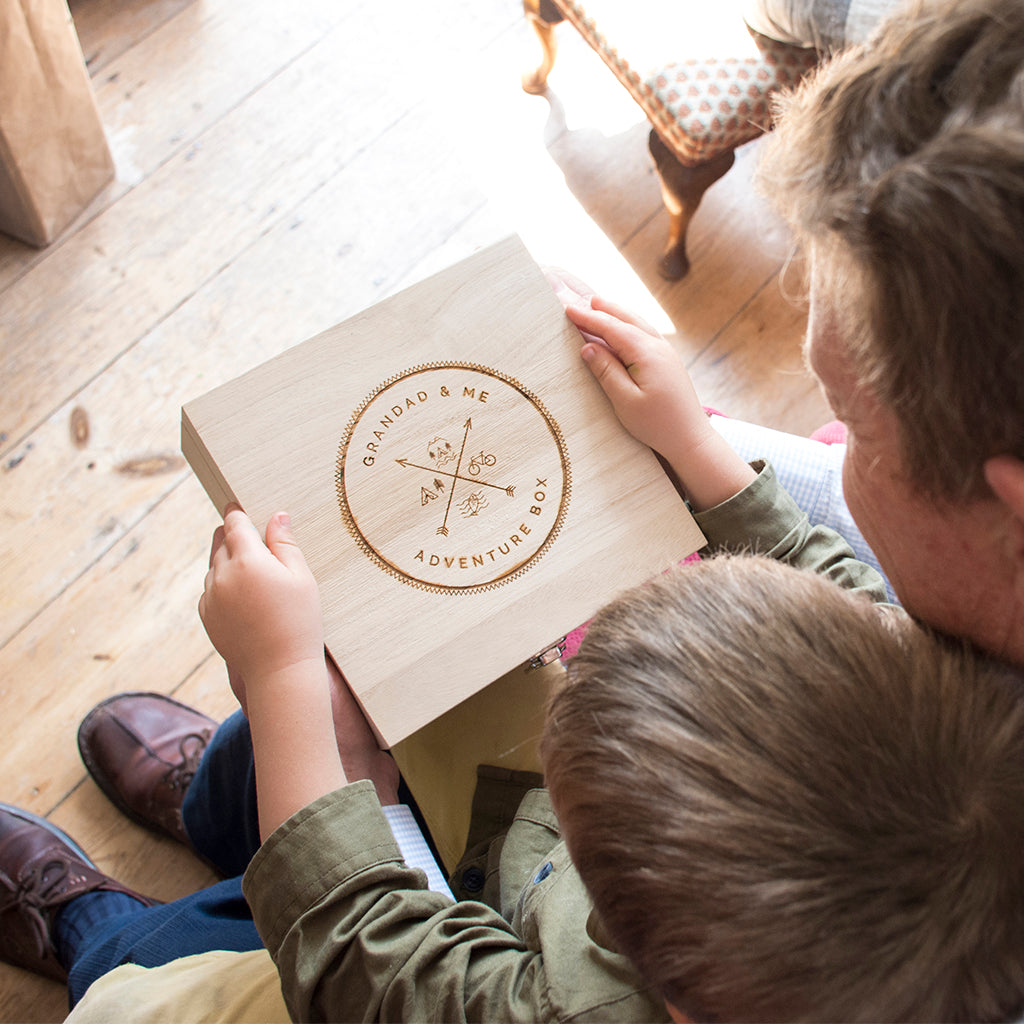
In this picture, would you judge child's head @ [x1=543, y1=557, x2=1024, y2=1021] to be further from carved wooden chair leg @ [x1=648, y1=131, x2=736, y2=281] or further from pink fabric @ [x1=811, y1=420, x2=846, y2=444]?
carved wooden chair leg @ [x1=648, y1=131, x2=736, y2=281]

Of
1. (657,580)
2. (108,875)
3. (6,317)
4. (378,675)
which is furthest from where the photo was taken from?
(6,317)

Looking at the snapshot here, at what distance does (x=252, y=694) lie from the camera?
0.69 meters

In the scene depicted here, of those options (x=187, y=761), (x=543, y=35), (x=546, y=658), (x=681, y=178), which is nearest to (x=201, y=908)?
(x=187, y=761)

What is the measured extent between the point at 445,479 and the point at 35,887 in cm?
78

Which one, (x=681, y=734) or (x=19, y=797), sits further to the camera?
(x=19, y=797)

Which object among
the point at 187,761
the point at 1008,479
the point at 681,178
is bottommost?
the point at 187,761

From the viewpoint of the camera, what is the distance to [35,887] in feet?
3.48

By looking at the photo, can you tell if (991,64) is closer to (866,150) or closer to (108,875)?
(866,150)

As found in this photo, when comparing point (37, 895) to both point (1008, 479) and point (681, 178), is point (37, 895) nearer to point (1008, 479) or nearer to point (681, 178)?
point (1008, 479)

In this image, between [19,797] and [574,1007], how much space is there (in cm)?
89

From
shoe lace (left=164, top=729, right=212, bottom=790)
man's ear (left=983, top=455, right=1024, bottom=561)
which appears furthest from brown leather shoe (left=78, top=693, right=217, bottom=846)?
→ man's ear (left=983, top=455, right=1024, bottom=561)

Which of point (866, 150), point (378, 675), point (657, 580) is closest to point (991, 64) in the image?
point (866, 150)

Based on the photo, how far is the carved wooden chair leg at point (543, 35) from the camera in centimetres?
147

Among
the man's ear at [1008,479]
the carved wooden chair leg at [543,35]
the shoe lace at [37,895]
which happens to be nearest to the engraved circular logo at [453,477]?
the man's ear at [1008,479]
